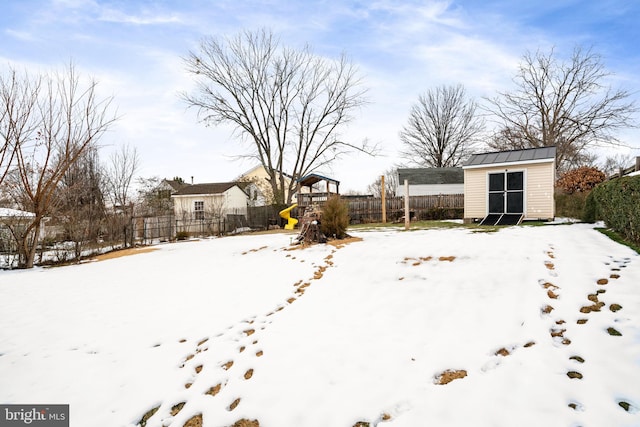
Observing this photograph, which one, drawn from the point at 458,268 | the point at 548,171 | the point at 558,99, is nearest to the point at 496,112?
the point at 558,99

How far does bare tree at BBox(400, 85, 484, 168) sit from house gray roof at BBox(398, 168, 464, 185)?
761cm

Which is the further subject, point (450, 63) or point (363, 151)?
point (363, 151)

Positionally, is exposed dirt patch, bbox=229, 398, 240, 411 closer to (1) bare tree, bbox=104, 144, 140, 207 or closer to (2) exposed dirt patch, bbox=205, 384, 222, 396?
(2) exposed dirt patch, bbox=205, 384, 222, 396

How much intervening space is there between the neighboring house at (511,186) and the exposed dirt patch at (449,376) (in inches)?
422

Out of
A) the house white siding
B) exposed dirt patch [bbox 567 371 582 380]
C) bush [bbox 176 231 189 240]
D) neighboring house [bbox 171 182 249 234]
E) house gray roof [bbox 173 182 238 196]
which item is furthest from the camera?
house gray roof [bbox 173 182 238 196]

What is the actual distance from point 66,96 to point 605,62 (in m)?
28.0

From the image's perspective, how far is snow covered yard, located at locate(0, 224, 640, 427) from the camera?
2.57 meters

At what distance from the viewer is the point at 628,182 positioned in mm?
5801

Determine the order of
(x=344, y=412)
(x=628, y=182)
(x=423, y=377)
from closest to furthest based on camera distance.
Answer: (x=344, y=412)
(x=423, y=377)
(x=628, y=182)

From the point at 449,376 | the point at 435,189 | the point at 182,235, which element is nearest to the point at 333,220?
the point at 449,376

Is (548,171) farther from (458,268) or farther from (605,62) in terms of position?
(605,62)

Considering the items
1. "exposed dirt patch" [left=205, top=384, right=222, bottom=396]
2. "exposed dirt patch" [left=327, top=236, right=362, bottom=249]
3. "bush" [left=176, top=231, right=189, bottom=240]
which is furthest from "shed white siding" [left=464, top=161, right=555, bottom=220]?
"bush" [left=176, top=231, right=189, bottom=240]

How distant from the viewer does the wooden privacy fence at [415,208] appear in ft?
60.6

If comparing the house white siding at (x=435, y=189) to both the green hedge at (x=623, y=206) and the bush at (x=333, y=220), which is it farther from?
the bush at (x=333, y=220)
